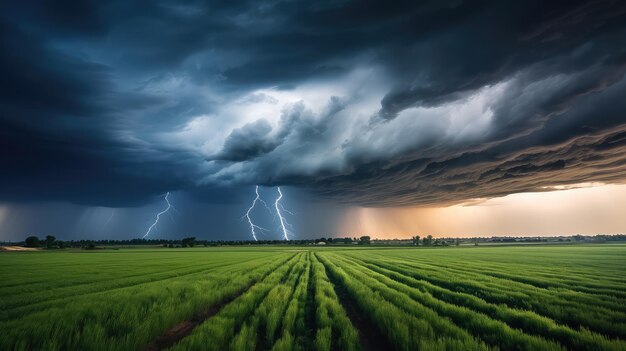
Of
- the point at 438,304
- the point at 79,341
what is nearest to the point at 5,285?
the point at 79,341

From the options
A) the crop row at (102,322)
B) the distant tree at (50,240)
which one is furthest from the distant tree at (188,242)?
the crop row at (102,322)

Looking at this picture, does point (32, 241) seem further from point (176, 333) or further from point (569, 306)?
point (569, 306)

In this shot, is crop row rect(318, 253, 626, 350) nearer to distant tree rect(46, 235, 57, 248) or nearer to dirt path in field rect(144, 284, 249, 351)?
dirt path in field rect(144, 284, 249, 351)

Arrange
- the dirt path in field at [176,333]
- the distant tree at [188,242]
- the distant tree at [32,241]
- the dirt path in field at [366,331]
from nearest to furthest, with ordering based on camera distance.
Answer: the dirt path in field at [366,331] → the dirt path in field at [176,333] → the distant tree at [32,241] → the distant tree at [188,242]

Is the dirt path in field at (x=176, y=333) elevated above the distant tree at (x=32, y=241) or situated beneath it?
situated beneath

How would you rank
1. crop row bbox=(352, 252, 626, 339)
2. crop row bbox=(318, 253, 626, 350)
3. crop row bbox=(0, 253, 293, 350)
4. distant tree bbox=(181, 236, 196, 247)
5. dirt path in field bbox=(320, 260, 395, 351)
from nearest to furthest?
1. crop row bbox=(0, 253, 293, 350)
2. crop row bbox=(318, 253, 626, 350)
3. dirt path in field bbox=(320, 260, 395, 351)
4. crop row bbox=(352, 252, 626, 339)
5. distant tree bbox=(181, 236, 196, 247)

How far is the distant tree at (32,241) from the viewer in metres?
142

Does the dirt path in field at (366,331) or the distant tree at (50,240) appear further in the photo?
the distant tree at (50,240)

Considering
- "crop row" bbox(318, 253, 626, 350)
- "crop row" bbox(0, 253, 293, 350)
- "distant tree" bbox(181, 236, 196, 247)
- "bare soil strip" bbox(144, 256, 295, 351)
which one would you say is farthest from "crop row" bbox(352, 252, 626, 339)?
"distant tree" bbox(181, 236, 196, 247)

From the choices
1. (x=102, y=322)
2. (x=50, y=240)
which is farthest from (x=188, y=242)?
(x=102, y=322)

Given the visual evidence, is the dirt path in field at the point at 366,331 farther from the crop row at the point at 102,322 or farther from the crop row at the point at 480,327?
the crop row at the point at 102,322

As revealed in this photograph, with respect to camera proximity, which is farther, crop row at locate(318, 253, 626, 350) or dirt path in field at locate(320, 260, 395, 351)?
dirt path in field at locate(320, 260, 395, 351)

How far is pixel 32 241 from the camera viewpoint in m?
143

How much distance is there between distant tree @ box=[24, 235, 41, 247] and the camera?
14175cm
